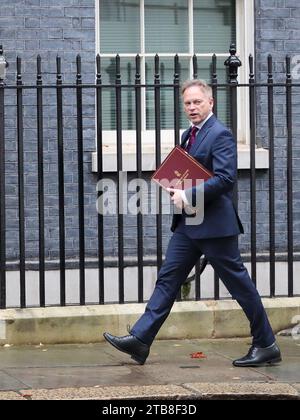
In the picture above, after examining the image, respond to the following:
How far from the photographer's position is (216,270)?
8547 millimetres

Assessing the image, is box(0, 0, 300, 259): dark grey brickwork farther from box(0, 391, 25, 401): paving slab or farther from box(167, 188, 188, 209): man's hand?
box(0, 391, 25, 401): paving slab

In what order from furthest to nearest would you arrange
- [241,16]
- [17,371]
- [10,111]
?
1. [241,16]
2. [10,111]
3. [17,371]

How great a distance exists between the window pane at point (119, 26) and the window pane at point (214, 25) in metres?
0.59

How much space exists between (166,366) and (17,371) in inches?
41.7

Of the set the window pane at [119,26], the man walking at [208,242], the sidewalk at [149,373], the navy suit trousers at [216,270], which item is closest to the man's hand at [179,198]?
the man walking at [208,242]

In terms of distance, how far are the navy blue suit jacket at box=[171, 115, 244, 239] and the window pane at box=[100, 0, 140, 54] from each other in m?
3.18

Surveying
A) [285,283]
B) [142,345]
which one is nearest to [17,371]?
[142,345]

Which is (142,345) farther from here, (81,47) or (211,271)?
(81,47)

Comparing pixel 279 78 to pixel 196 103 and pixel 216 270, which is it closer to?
pixel 196 103

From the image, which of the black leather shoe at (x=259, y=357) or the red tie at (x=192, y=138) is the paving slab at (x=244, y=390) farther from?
the red tie at (x=192, y=138)

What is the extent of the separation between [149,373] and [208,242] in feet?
3.24

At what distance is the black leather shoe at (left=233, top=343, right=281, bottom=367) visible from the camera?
8.59m

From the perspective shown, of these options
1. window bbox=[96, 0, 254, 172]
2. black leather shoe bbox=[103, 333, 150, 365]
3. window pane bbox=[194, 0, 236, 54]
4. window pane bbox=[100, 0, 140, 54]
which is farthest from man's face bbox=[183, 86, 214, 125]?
window pane bbox=[194, 0, 236, 54]

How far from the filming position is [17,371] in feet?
27.5
